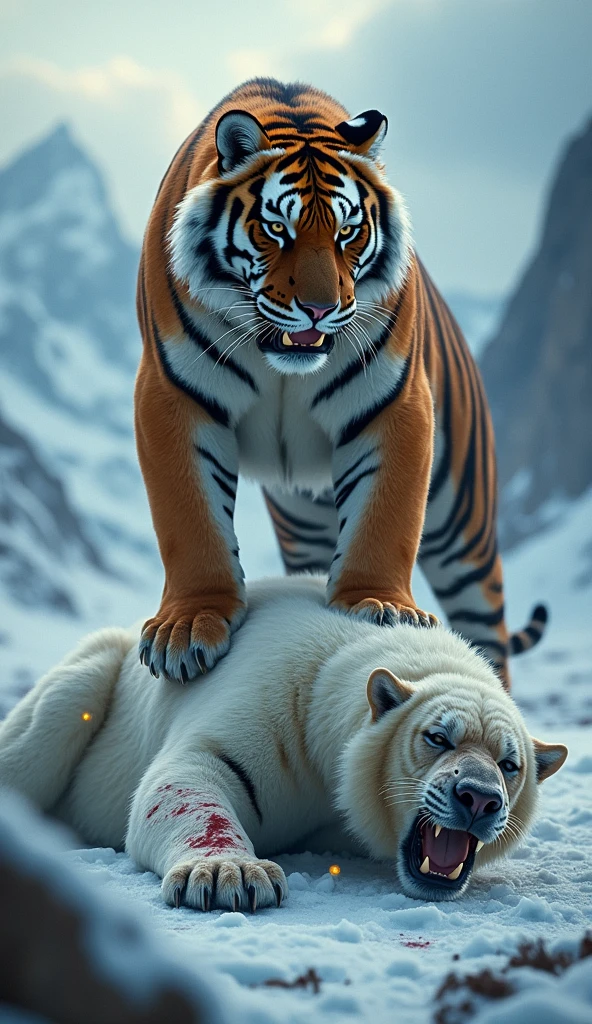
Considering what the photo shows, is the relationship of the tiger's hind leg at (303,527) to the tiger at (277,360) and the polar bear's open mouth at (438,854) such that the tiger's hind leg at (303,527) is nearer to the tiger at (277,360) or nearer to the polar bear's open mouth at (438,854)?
the tiger at (277,360)

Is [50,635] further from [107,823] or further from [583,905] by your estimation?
[583,905]

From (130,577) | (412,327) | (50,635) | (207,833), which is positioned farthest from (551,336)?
(207,833)

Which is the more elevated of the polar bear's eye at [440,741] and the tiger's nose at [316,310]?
the tiger's nose at [316,310]

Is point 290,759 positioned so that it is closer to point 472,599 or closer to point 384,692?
point 384,692

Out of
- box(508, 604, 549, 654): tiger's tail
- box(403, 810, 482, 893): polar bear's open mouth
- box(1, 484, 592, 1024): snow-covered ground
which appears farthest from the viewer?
box(508, 604, 549, 654): tiger's tail

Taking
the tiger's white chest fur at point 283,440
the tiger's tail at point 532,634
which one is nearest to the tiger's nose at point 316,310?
the tiger's white chest fur at point 283,440

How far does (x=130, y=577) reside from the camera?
17594 mm

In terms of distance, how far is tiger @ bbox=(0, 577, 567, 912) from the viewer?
1.86 m

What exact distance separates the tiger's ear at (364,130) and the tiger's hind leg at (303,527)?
133cm

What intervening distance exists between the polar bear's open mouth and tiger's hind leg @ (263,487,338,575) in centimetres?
183

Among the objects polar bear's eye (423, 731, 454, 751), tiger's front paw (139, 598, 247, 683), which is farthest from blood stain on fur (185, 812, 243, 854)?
tiger's front paw (139, 598, 247, 683)

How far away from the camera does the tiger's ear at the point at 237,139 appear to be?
2482 mm

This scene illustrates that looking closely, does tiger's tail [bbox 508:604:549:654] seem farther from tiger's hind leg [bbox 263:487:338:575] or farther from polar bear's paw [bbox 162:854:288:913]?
polar bear's paw [bbox 162:854:288:913]

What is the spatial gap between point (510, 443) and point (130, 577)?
7531 mm
